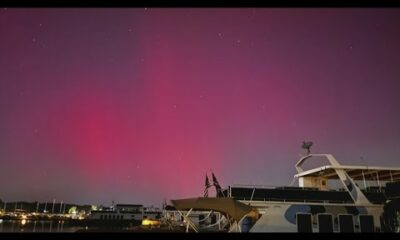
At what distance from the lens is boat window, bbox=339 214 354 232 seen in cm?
1581

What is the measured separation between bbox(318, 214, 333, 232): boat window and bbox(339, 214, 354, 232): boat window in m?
0.48

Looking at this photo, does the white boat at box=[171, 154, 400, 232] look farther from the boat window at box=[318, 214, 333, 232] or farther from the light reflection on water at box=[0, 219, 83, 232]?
the light reflection on water at box=[0, 219, 83, 232]

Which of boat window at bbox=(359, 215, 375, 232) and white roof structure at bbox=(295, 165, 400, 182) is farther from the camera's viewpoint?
white roof structure at bbox=(295, 165, 400, 182)

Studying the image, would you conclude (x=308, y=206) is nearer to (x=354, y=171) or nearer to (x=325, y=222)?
(x=325, y=222)

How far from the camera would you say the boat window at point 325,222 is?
15.6 meters

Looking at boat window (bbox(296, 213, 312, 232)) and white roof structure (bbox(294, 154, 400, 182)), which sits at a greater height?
white roof structure (bbox(294, 154, 400, 182))

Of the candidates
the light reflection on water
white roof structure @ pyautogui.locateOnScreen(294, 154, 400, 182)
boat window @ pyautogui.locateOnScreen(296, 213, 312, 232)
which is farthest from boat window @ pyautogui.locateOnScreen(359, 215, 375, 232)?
the light reflection on water

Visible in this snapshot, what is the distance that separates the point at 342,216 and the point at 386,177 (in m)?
5.91

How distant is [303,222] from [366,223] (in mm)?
3261

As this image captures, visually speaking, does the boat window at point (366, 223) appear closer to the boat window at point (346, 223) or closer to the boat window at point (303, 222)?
the boat window at point (346, 223)

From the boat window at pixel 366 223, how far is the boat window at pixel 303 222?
2.67 m

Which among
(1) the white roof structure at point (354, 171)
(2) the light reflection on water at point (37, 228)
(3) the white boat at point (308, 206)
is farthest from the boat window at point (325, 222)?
(2) the light reflection on water at point (37, 228)
